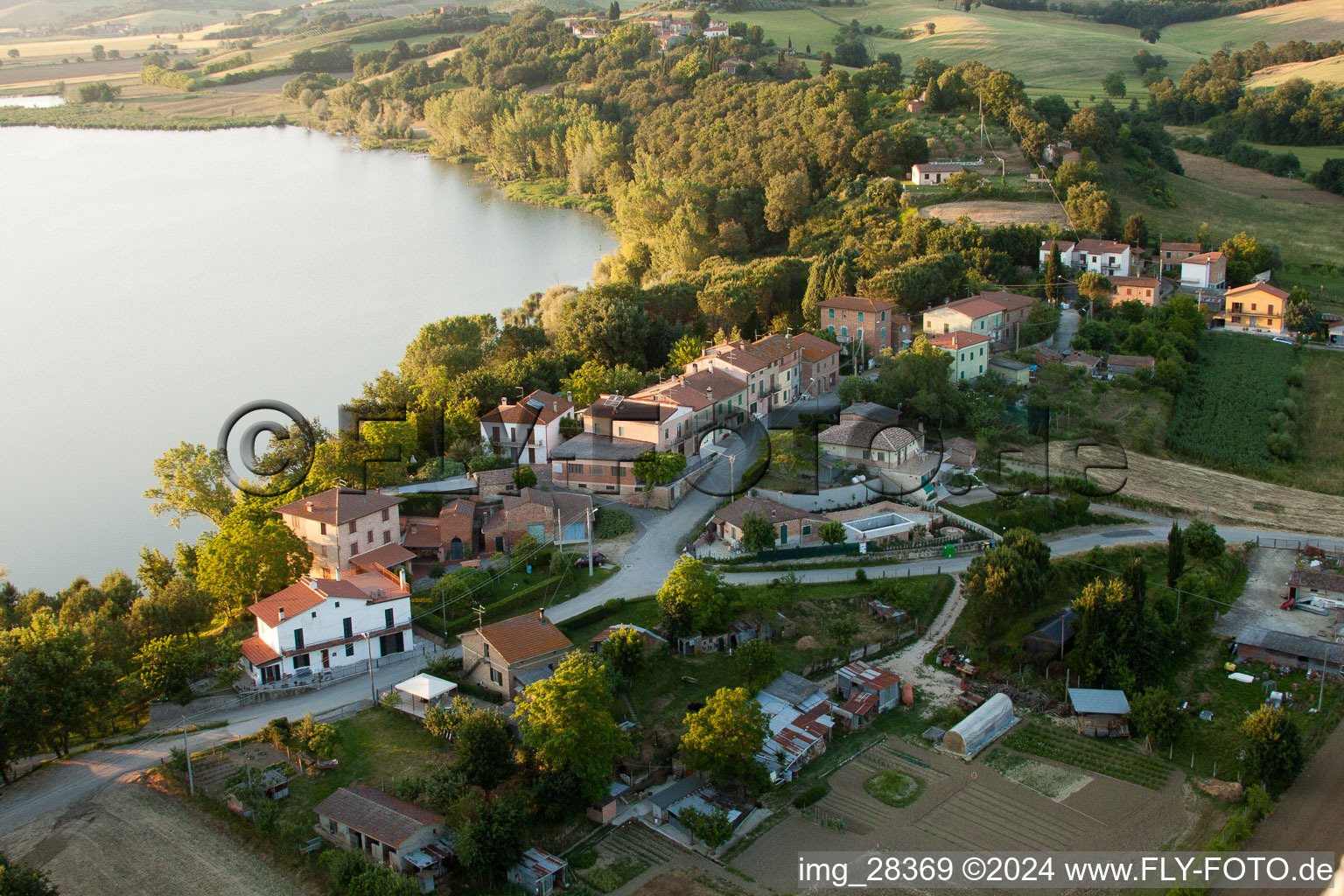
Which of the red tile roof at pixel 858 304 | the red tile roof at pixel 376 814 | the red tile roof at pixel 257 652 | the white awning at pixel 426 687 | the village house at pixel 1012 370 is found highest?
the red tile roof at pixel 858 304

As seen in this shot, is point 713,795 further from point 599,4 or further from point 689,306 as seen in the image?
point 599,4

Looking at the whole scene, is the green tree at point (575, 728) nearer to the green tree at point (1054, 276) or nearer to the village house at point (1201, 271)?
the green tree at point (1054, 276)

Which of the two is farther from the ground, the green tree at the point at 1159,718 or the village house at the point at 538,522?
the village house at the point at 538,522

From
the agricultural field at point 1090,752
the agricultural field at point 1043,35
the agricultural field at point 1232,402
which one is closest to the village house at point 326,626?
the agricultural field at point 1090,752

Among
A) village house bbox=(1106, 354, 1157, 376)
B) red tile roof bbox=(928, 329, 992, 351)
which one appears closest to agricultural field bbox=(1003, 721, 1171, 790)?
red tile roof bbox=(928, 329, 992, 351)

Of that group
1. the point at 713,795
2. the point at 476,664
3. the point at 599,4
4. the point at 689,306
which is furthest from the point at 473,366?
the point at 599,4

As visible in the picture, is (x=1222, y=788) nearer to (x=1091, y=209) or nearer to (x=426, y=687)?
(x=426, y=687)

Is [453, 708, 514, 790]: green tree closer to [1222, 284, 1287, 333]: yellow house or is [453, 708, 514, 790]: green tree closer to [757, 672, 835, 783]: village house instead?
[757, 672, 835, 783]: village house
